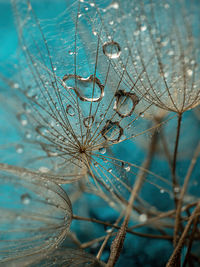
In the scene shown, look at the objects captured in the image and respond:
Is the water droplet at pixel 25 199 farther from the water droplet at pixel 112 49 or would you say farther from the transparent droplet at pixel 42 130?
the water droplet at pixel 112 49

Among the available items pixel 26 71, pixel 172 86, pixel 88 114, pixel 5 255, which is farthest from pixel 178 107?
pixel 5 255

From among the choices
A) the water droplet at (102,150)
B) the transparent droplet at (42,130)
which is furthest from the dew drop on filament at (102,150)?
the transparent droplet at (42,130)

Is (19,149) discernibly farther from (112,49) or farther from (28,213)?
(112,49)

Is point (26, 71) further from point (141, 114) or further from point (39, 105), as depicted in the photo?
point (141, 114)

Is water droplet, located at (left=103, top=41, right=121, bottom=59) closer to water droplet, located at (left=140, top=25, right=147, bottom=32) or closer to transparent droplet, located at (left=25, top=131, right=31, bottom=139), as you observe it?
water droplet, located at (left=140, top=25, right=147, bottom=32)

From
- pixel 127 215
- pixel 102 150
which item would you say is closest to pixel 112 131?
pixel 102 150

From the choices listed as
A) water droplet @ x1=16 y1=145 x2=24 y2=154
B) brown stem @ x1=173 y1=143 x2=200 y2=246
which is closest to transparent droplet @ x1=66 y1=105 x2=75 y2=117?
water droplet @ x1=16 y1=145 x2=24 y2=154

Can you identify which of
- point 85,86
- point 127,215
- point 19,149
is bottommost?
point 127,215
